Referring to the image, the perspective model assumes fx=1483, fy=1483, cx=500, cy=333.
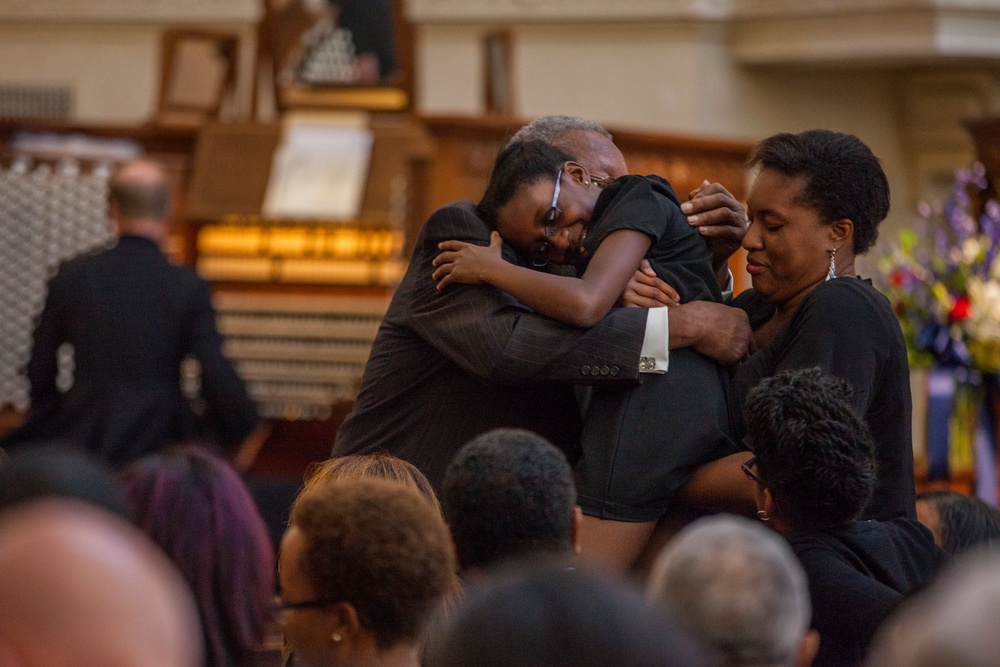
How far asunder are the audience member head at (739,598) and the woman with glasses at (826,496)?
2.73 feet

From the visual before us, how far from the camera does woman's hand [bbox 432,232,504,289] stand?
3080mm

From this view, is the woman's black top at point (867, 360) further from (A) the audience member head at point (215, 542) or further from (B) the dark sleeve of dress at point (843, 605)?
(A) the audience member head at point (215, 542)

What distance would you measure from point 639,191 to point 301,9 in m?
5.50

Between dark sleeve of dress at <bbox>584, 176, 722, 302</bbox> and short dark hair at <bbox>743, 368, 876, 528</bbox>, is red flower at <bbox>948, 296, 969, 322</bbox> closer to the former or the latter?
dark sleeve of dress at <bbox>584, 176, 722, 302</bbox>

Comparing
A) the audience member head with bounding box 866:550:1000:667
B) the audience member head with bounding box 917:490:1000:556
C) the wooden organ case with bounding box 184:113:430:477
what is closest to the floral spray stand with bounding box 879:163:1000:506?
the audience member head with bounding box 917:490:1000:556

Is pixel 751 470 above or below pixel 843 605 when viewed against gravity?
above

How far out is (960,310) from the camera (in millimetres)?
5547

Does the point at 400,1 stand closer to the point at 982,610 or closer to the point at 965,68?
the point at 965,68

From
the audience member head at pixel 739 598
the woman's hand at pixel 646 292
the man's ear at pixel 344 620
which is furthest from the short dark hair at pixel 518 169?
the audience member head at pixel 739 598

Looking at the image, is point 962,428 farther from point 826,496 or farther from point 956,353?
point 826,496

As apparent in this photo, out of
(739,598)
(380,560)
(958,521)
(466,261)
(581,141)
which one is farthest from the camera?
(958,521)

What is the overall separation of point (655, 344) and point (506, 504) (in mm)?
840

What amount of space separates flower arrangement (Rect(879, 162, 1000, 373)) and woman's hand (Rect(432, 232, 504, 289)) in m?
2.78

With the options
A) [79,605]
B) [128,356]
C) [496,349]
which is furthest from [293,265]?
[79,605]
